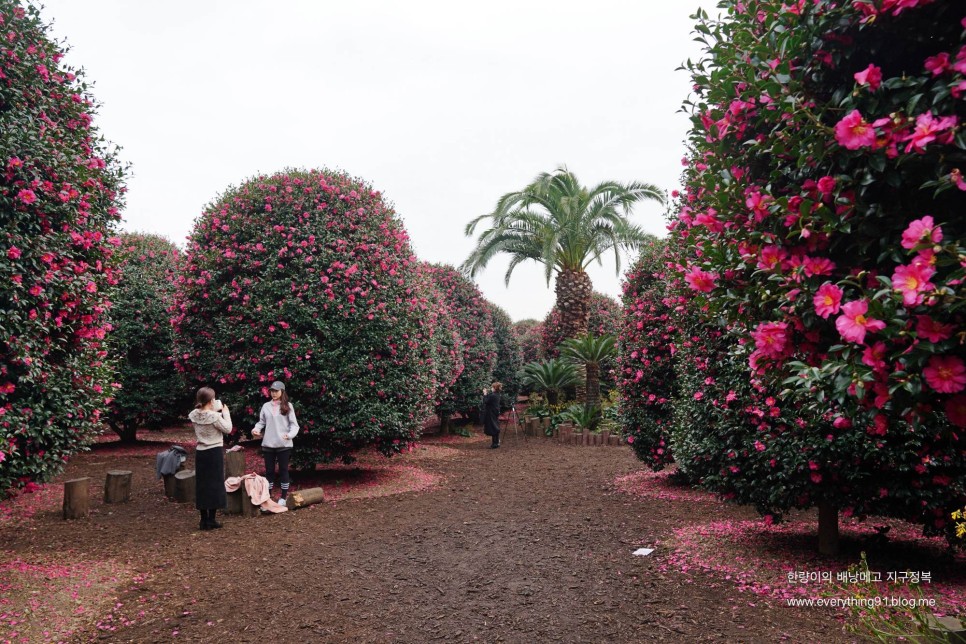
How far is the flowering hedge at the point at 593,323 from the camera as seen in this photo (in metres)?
20.1

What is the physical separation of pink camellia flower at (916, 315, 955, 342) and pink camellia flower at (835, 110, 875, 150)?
0.59 meters

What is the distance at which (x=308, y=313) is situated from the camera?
8531mm

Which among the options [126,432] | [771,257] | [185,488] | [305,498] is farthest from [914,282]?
[126,432]

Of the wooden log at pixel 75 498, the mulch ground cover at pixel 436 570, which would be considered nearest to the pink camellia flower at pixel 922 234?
the mulch ground cover at pixel 436 570

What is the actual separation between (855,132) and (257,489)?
25.2 feet

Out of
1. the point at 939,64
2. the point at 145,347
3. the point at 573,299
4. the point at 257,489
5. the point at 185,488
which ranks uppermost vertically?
the point at 573,299

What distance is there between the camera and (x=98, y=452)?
508 inches

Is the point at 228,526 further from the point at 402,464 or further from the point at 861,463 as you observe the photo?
the point at 861,463

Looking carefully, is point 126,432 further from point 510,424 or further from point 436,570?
point 436,570

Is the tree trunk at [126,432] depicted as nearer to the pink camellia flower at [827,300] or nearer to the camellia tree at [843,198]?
the camellia tree at [843,198]

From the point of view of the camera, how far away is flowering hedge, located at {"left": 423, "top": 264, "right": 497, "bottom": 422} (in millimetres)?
16938

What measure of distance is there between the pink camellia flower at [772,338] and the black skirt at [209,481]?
645cm

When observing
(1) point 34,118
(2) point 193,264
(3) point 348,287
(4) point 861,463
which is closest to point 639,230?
(3) point 348,287

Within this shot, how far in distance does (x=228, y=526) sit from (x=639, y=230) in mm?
14119
